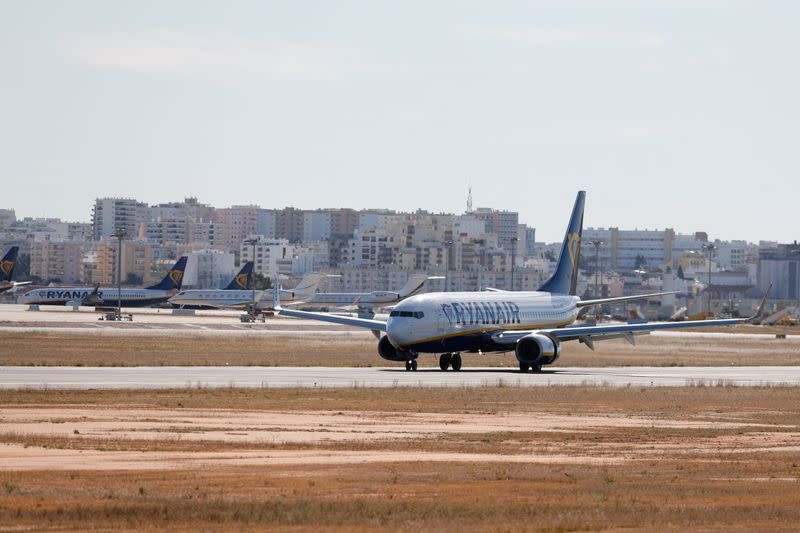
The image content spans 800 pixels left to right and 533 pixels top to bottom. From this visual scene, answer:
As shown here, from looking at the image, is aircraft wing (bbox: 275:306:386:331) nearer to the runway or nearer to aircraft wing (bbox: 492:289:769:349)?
the runway

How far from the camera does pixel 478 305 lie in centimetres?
6875

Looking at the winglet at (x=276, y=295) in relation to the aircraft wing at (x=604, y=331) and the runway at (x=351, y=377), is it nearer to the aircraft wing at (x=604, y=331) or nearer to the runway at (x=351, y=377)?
the runway at (x=351, y=377)

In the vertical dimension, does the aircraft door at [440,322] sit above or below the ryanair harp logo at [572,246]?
below

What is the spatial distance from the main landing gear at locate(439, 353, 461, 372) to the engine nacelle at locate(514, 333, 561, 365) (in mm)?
2915

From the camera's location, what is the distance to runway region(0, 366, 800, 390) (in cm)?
5225

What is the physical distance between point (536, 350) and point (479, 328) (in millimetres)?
3535

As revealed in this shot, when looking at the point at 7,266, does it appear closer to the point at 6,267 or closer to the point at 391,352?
the point at 6,267

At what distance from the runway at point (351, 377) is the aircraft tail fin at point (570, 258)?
10331mm

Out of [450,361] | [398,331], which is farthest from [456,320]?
[398,331]

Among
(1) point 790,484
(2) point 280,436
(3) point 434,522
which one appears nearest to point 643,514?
(3) point 434,522

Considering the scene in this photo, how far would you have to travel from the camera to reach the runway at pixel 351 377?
171 ft

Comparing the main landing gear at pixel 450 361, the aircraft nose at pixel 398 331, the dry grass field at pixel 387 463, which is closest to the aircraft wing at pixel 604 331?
the main landing gear at pixel 450 361

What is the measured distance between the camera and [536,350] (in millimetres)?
65562

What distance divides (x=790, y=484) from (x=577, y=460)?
4.78 metres
